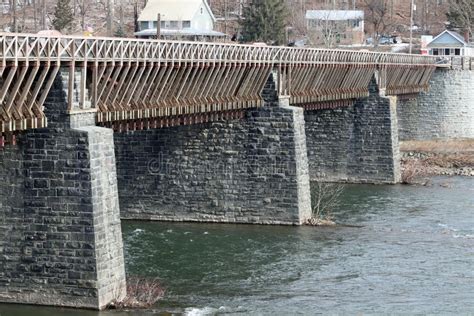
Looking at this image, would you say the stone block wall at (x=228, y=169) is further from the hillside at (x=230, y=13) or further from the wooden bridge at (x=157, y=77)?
the hillside at (x=230, y=13)

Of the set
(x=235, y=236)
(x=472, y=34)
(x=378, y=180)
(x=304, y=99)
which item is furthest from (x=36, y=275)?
(x=472, y=34)

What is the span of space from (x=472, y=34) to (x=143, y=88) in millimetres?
79909

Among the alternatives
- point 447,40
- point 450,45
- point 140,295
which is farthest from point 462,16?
point 140,295

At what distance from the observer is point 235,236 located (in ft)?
139

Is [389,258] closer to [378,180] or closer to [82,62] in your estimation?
[82,62]

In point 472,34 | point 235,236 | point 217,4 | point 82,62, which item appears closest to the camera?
point 82,62

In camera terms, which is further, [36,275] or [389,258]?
[389,258]

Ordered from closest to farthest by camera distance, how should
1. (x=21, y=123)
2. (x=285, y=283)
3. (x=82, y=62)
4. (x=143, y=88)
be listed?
(x=21, y=123), (x=82, y=62), (x=285, y=283), (x=143, y=88)

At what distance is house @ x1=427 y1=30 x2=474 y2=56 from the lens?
99.2 metres

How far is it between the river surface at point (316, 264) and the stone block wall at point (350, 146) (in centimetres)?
918

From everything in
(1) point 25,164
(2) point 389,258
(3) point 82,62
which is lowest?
(2) point 389,258

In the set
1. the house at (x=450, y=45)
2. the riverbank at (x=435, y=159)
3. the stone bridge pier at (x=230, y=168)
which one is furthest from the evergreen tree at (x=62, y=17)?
the stone bridge pier at (x=230, y=168)

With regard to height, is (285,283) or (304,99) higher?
(304,99)

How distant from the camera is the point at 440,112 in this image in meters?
76.0
